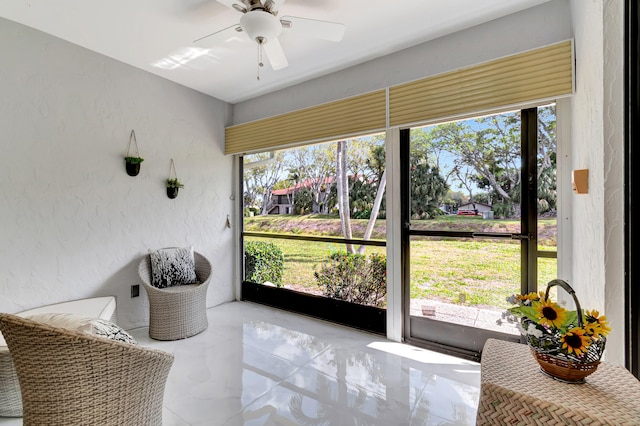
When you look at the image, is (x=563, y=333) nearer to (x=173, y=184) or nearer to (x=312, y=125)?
(x=312, y=125)

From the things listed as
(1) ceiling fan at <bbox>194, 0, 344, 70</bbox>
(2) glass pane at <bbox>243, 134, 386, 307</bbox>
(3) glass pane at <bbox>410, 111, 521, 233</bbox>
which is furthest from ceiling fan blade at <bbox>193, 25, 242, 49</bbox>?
(3) glass pane at <bbox>410, 111, 521, 233</bbox>

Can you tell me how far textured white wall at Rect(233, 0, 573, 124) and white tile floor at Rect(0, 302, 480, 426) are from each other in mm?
2547

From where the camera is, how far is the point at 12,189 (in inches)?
93.2

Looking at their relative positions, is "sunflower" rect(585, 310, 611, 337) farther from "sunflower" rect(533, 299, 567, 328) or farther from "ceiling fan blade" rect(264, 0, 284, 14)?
"ceiling fan blade" rect(264, 0, 284, 14)

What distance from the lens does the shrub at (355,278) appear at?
306cm

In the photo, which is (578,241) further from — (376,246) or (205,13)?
(205,13)

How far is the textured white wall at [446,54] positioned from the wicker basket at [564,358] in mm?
2144

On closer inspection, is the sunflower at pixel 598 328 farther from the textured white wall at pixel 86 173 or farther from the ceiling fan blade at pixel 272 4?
the textured white wall at pixel 86 173

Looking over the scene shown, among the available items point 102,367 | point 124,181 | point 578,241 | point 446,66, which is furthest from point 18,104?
point 578,241

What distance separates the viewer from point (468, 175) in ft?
8.27

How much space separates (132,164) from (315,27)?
7.77 ft

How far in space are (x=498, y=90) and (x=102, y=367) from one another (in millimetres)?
3023

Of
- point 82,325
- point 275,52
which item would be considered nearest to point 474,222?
point 275,52

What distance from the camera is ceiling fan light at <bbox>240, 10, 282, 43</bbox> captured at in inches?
72.6
